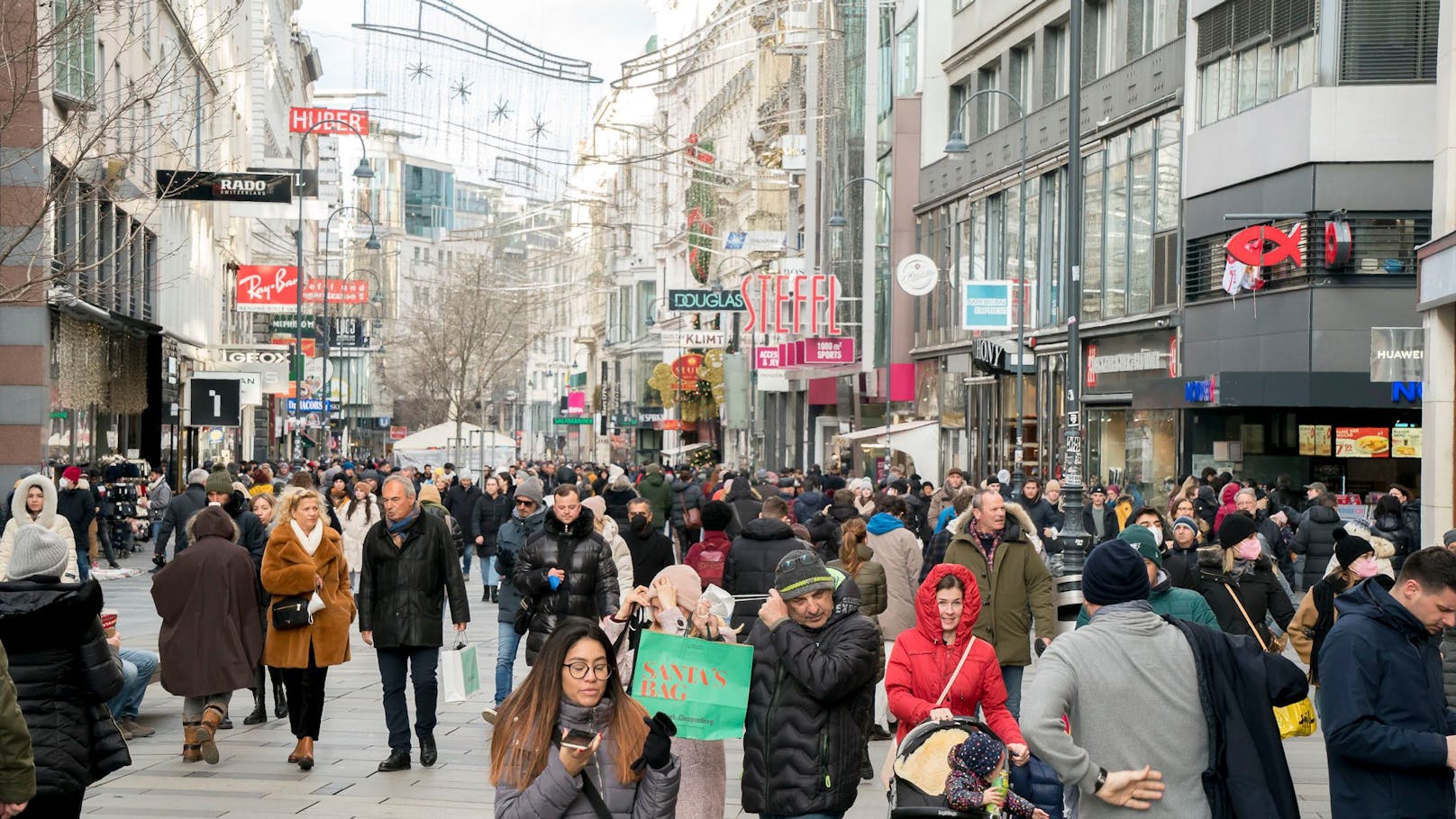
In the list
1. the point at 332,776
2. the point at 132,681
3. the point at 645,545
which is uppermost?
the point at 645,545

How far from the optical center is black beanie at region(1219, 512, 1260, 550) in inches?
441

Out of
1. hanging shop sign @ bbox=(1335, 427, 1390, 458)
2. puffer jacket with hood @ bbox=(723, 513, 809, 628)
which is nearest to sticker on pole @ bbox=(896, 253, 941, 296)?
hanging shop sign @ bbox=(1335, 427, 1390, 458)

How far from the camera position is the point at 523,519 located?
14.9 m

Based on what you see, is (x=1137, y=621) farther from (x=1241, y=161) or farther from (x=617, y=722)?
(x=1241, y=161)

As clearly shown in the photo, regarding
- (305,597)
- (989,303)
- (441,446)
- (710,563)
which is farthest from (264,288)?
(305,597)

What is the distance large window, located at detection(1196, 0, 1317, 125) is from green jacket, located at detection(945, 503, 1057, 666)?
63.7ft

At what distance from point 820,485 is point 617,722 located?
26.6m

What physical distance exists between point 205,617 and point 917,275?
102ft

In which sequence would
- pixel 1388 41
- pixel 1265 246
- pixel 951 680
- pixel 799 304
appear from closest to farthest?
pixel 951 680
pixel 1388 41
pixel 1265 246
pixel 799 304

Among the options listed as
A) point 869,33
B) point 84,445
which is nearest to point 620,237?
point 869,33

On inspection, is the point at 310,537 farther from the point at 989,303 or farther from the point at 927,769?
the point at 989,303

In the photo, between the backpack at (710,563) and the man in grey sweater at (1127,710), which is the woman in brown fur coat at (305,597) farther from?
the man in grey sweater at (1127,710)

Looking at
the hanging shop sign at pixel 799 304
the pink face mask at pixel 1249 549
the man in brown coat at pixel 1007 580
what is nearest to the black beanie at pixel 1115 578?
the man in brown coat at pixel 1007 580

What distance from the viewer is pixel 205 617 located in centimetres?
1156
